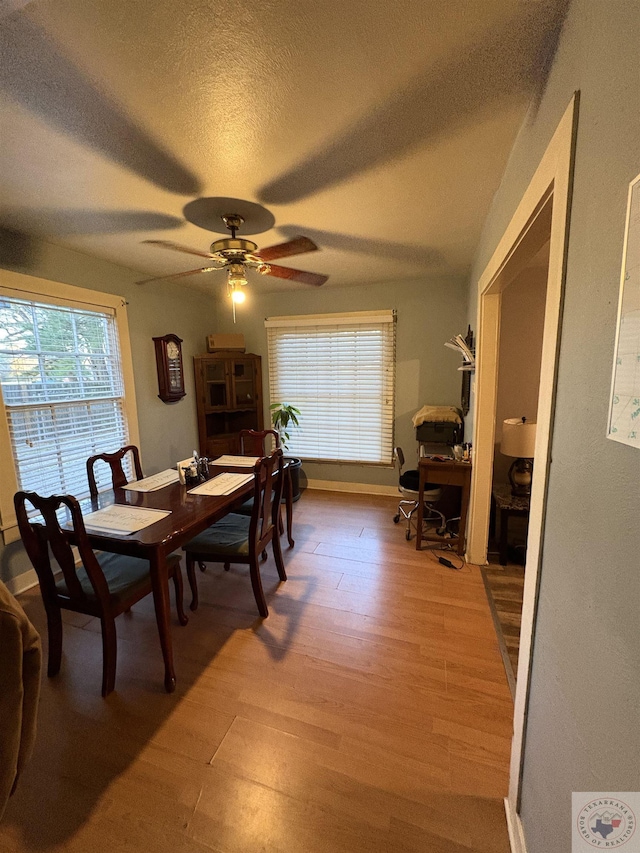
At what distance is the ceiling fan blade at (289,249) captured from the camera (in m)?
1.89

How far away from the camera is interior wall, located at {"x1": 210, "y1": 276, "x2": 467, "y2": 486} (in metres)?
3.61

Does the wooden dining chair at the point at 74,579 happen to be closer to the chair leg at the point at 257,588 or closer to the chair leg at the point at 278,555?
the chair leg at the point at 257,588

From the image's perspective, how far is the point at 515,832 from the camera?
1.05 metres

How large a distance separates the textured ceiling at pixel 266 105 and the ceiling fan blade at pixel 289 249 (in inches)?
9.3

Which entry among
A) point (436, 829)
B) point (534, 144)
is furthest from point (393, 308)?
point (436, 829)

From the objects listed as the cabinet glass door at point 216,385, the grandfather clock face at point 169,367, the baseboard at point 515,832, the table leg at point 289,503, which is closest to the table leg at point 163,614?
the table leg at point 289,503

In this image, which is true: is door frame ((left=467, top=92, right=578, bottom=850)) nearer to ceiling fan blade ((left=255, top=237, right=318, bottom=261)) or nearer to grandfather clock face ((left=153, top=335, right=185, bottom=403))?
ceiling fan blade ((left=255, top=237, right=318, bottom=261))

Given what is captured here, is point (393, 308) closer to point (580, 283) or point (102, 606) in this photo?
point (580, 283)

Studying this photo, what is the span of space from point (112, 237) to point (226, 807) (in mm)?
3195

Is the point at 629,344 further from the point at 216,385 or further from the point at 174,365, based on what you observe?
the point at 216,385

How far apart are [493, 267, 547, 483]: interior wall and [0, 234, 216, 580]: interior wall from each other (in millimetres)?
3305

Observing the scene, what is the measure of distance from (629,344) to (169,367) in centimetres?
359

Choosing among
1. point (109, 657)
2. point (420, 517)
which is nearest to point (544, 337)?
point (420, 517)

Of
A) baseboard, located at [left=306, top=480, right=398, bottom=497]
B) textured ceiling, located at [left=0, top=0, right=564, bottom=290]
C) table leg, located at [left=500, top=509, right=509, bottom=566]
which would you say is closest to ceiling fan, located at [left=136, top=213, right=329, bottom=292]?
textured ceiling, located at [left=0, top=0, right=564, bottom=290]
